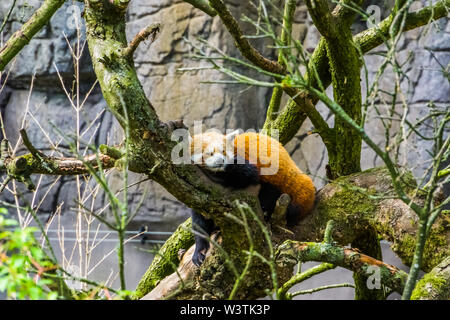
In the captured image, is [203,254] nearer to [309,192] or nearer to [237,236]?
[237,236]

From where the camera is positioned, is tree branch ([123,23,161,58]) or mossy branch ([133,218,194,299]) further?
mossy branch ([133,218,194,299])

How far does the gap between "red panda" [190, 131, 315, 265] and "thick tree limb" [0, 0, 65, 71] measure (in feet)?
3.58

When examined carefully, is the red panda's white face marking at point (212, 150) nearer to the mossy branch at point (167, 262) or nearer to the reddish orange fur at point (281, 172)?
the reddish orange fur at point (281, 172)

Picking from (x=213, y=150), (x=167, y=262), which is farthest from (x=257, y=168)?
(x=167, y=262)

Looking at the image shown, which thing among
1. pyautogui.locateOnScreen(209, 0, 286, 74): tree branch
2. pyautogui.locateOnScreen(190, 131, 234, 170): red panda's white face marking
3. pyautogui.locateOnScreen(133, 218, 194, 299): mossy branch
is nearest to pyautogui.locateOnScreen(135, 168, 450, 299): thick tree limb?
pyautogui.locateOnScreen(190, 131, 234, 170): red panda's white face marking

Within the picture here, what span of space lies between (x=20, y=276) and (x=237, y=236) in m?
1.14

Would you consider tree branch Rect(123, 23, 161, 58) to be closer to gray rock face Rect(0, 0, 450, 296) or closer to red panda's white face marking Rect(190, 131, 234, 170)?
red panda's white face marking Rect(190, 131, 234, 170)

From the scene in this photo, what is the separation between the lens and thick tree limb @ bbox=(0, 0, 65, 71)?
2811 mm

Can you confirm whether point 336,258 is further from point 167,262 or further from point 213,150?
point 167,262

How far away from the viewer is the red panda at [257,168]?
9.50 ft

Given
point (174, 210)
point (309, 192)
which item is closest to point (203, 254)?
point (309, 192)

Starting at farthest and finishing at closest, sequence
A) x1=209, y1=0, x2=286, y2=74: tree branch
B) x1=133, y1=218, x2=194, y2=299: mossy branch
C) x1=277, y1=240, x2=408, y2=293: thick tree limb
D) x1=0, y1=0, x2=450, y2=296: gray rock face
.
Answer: x1=0, y1=0, x2=450, y2=296: gray rock face < x1=133, y1=218, x2=194, y2=299: mossy branch < x1=209, y1=0, x2=286, y2=74: tree branch < x1=277, y1=240, x2=408, y2=293: thick tree limb

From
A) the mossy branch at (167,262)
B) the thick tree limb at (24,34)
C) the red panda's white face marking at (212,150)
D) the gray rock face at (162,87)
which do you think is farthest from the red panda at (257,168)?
the gray rock face at (162,87)

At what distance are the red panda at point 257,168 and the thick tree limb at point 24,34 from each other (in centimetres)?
109
